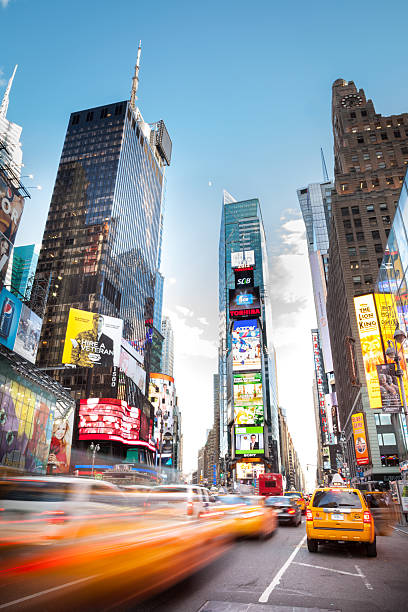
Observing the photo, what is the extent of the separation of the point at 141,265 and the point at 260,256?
86.4 meters

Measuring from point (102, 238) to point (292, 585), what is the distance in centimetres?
10175

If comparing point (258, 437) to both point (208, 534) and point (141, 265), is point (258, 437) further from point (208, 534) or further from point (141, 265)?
point (208, 534)

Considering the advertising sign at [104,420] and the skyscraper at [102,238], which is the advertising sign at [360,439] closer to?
the advertising sign at [104,420]

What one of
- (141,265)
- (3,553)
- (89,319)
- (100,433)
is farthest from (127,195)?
(3,553)

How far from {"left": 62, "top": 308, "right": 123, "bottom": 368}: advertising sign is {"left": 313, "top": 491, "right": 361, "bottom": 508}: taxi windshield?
198ft

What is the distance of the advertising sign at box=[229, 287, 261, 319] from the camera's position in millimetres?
103475

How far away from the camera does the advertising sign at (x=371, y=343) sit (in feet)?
152

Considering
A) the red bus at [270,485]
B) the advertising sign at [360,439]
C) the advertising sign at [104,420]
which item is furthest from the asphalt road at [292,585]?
the advertising sign at [104,420]

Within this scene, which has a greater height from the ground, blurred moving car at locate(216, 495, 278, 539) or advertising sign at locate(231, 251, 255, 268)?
advertising sign at locate(231, 251, 255, 268)

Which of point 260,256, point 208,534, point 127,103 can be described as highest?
point 127,103

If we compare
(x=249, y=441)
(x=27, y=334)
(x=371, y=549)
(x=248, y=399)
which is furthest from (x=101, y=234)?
(x=371, y=549)

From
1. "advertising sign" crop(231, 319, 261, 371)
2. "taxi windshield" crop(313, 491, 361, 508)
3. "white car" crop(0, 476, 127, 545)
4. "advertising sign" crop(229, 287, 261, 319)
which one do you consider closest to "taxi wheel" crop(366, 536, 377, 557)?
"taxi windshield" crop(313, 491, 361, 508)

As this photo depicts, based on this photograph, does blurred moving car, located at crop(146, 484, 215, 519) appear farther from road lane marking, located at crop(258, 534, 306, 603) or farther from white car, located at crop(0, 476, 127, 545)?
road lane marking, located at crop(258, 534, 306, 603)

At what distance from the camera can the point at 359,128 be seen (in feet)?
337
